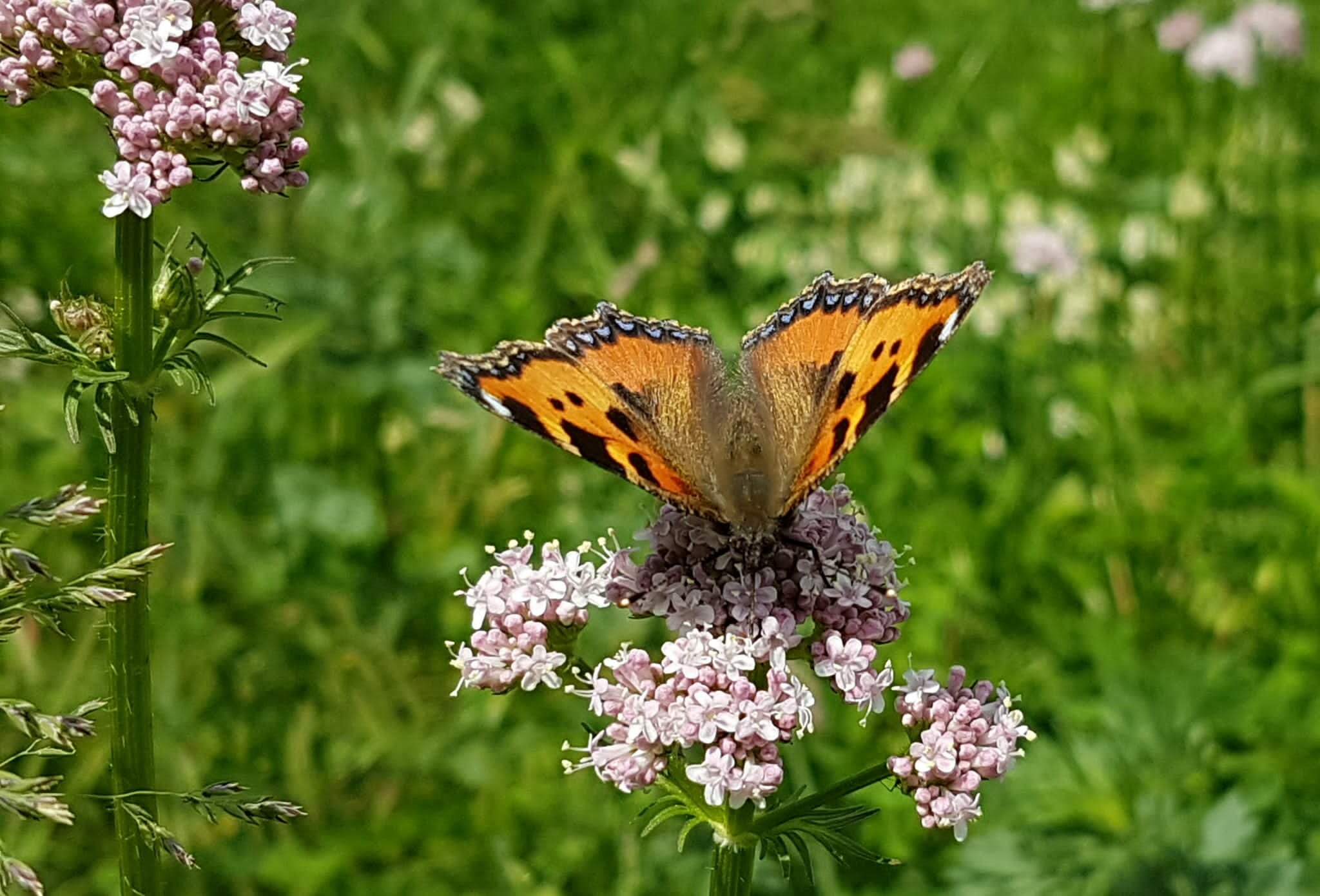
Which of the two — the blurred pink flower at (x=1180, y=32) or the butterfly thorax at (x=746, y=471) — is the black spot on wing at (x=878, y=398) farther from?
the blurred pink flower at (x=1180, y=32)

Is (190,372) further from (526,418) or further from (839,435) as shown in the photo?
(839,435)

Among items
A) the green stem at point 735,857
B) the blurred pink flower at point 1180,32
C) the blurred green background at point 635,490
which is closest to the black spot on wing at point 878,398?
the green stem at point 735,857

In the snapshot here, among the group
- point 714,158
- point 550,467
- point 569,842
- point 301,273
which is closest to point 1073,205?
point 714,158

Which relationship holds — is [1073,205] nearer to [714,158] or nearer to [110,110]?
[714,158]

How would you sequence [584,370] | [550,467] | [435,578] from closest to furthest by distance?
[584,370] → [435,578] → [550,467]

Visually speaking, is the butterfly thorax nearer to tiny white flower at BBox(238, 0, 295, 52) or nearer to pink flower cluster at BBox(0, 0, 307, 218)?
pink flower cluster at BBox(0, 0, 307, 218)

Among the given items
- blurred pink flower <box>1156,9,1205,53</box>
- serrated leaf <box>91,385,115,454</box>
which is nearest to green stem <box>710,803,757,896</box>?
serrated leaf <box>91,385,115,454</box>
